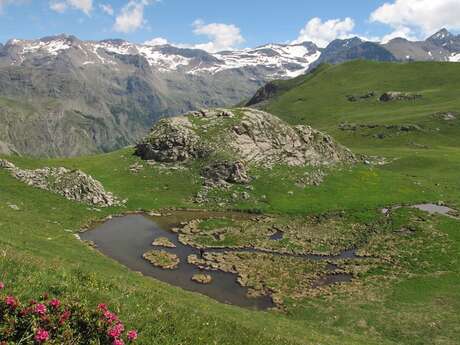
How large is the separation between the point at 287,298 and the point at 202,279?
10108mm

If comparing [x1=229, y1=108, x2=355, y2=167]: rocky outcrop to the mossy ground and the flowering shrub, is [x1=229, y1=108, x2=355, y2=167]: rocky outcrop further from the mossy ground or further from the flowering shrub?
the flowering shrub

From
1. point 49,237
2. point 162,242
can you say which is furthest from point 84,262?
point 162,242

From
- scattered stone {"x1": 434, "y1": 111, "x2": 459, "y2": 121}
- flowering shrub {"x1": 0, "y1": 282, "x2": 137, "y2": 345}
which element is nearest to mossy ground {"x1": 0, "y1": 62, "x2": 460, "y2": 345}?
flowering shrub {"x1": 0, "y1": 282, "x2": 137, "y2": 345}

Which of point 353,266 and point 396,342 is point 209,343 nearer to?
point 396,342

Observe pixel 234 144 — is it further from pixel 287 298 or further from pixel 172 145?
pixel 287 298

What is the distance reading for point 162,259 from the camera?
53188 mm

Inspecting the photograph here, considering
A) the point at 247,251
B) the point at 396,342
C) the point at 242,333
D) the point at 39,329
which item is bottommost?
the point at 396,342

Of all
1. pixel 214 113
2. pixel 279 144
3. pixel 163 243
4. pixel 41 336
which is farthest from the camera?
pixel 214 113

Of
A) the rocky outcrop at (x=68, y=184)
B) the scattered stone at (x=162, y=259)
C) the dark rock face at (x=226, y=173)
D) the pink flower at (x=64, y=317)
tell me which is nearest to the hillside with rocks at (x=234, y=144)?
the dark rock face at (x=226, y=173)

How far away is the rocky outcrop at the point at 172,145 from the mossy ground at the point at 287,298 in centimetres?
364

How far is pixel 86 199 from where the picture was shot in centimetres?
7194

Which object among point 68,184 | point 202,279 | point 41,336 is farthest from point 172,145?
point 41,336

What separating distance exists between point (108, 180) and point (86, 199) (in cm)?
1228

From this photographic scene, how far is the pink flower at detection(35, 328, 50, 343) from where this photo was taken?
11.0m
